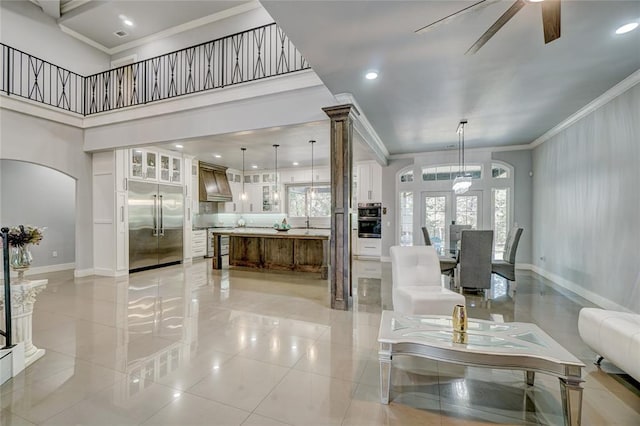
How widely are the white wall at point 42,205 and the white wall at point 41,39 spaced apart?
8.18ft

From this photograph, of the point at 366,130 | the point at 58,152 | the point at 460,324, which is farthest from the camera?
the point at 58,152

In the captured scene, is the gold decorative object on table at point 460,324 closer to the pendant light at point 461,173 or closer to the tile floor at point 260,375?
the tile floor at point 260,375

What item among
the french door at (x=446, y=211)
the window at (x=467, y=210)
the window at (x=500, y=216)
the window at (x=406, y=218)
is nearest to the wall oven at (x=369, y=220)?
the window at (x=406, y=218)

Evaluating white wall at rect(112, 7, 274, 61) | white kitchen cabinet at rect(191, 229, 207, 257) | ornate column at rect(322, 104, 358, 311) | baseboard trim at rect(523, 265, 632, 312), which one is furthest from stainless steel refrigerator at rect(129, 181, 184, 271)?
baseboard trim at rect(523, 265, 632, 312)

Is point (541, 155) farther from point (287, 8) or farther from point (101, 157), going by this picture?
point (101, 157)

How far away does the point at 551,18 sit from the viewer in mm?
1964

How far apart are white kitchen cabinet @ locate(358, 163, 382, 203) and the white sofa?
236 inches

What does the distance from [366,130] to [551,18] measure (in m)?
3.53

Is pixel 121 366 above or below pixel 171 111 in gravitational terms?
below

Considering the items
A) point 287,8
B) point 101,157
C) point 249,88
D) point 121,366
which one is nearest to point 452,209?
point 249,88

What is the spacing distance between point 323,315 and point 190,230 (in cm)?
567

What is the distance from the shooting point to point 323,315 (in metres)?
3.95

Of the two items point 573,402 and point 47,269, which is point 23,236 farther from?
point 47,269

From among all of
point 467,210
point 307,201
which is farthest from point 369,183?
point 467,210
